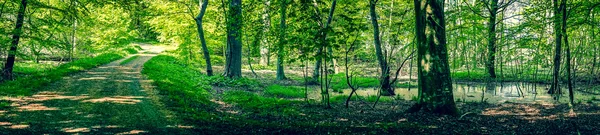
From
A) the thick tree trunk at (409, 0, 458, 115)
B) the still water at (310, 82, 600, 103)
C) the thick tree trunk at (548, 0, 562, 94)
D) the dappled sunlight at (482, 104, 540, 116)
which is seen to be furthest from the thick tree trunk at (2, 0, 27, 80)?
the thick tree trunk at (548, 0, 562, 94)

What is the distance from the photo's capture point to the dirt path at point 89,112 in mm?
6410

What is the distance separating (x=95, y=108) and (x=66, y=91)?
2.70 meters

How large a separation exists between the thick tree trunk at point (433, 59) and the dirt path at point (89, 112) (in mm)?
5222

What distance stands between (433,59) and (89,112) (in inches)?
282

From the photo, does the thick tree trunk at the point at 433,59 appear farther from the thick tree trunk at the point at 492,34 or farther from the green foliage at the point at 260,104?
the green foliage at the point at 260,104

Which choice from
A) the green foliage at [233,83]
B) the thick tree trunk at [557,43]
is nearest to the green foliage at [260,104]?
the green foliage at [233,83]

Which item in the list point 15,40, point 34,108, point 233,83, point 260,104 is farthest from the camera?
point 233,83

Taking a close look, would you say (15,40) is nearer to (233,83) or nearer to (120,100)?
(120,100)

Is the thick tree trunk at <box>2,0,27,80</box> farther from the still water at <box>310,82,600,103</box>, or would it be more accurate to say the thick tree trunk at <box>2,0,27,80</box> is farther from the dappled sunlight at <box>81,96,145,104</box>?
→ the still water at <box>310,82,600,103</box>

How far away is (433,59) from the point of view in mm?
8352

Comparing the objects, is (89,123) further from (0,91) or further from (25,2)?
(25,2)

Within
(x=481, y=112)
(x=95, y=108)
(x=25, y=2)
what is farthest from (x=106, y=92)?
(x=481, y=112)

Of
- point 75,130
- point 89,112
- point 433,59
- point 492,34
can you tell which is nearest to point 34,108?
point 89,112

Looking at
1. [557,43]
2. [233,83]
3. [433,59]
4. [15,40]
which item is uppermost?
[15,40]
